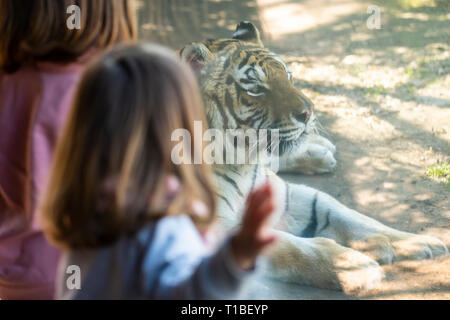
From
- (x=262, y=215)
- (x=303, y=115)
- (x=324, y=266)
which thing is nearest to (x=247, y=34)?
(x=303, y=115)

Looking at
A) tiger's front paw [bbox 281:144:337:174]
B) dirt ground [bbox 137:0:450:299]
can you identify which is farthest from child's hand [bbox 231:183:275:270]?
tiger's front paw [bbox 281:144:337:174]

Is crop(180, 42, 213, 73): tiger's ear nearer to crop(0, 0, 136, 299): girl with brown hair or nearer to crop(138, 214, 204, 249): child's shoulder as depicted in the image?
crop(0, 0, 136, 299): girl with brown hair

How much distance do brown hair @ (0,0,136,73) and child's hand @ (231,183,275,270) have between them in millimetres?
819

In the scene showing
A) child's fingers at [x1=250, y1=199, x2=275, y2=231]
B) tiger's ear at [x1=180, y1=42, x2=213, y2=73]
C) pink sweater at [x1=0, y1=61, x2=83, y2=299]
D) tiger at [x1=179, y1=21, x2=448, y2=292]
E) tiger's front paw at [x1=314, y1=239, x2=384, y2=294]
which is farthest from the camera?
tiger's ear at [x1=180, y1=42, x2=213, y2=73]

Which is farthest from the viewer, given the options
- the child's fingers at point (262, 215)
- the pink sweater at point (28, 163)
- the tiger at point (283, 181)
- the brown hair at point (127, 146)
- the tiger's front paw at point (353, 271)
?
the tiger at point (283, 181)

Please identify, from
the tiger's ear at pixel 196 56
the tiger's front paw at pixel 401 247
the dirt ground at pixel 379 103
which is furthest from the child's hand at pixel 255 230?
the tiger's ear at pixel 196 56

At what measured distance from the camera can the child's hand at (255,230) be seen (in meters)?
1.05

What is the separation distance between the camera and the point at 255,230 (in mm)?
1063

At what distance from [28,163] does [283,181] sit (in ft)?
6.94

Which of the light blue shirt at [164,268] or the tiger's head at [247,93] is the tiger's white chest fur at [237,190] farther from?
the light blue shirt at [164,268]

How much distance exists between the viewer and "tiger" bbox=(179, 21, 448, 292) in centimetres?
301

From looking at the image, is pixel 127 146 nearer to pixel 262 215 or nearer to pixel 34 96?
pixel 262 215
